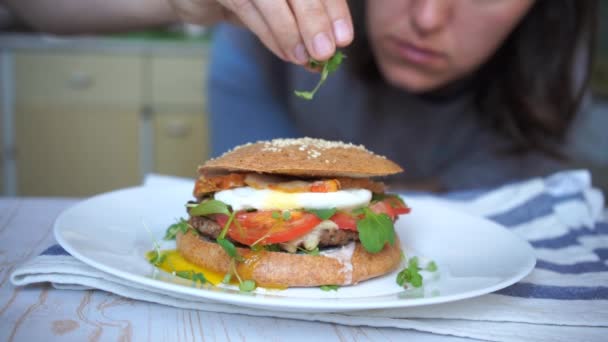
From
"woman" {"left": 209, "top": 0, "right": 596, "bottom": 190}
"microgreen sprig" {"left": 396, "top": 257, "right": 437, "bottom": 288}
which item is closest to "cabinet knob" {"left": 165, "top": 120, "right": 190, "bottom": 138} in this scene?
"woman" {"left": 209, "top": 0, "right": 596, "bottom": 190}

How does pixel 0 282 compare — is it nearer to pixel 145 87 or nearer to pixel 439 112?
pixel 439 112

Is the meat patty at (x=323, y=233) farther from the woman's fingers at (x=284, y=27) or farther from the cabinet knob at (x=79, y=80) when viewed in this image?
the cabinet knob at (x=79, y=80)

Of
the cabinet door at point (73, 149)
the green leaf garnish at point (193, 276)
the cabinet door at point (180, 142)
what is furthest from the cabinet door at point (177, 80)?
the green leaf garnish at point (193, 276)

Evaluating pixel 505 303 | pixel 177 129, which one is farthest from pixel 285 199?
pixel 177 129

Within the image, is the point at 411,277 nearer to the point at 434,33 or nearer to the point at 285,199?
the point at 285,199

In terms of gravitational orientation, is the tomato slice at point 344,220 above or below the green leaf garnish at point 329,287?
above

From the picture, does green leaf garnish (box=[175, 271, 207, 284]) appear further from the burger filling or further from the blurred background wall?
the blurred background wall
